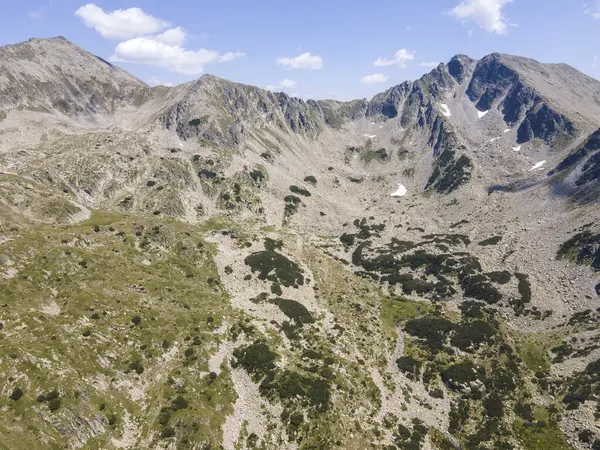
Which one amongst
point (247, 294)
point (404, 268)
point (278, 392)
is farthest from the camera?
point (404, 268)

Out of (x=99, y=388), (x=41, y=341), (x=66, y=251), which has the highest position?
(x=66, y=251)

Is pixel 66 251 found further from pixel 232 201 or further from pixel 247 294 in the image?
pixel 232 201

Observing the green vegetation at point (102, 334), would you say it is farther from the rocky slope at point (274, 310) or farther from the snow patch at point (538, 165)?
the snow patch at point (538, 165)

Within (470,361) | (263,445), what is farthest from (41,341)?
(470,361)

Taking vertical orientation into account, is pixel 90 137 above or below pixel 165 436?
above

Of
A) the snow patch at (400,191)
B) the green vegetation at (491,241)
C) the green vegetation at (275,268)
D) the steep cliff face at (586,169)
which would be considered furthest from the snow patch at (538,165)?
the green vegetation at (275,268)

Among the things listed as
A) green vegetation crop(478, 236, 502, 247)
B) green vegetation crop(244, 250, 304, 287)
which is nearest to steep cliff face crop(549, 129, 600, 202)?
green vegetation crop(478, 236, 502, 247)

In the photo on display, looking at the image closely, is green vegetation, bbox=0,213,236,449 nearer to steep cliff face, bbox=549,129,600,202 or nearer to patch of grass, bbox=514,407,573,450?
patch of grass, bbox=514,407,573,450

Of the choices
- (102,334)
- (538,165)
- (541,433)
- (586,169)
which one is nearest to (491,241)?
(586,169)
